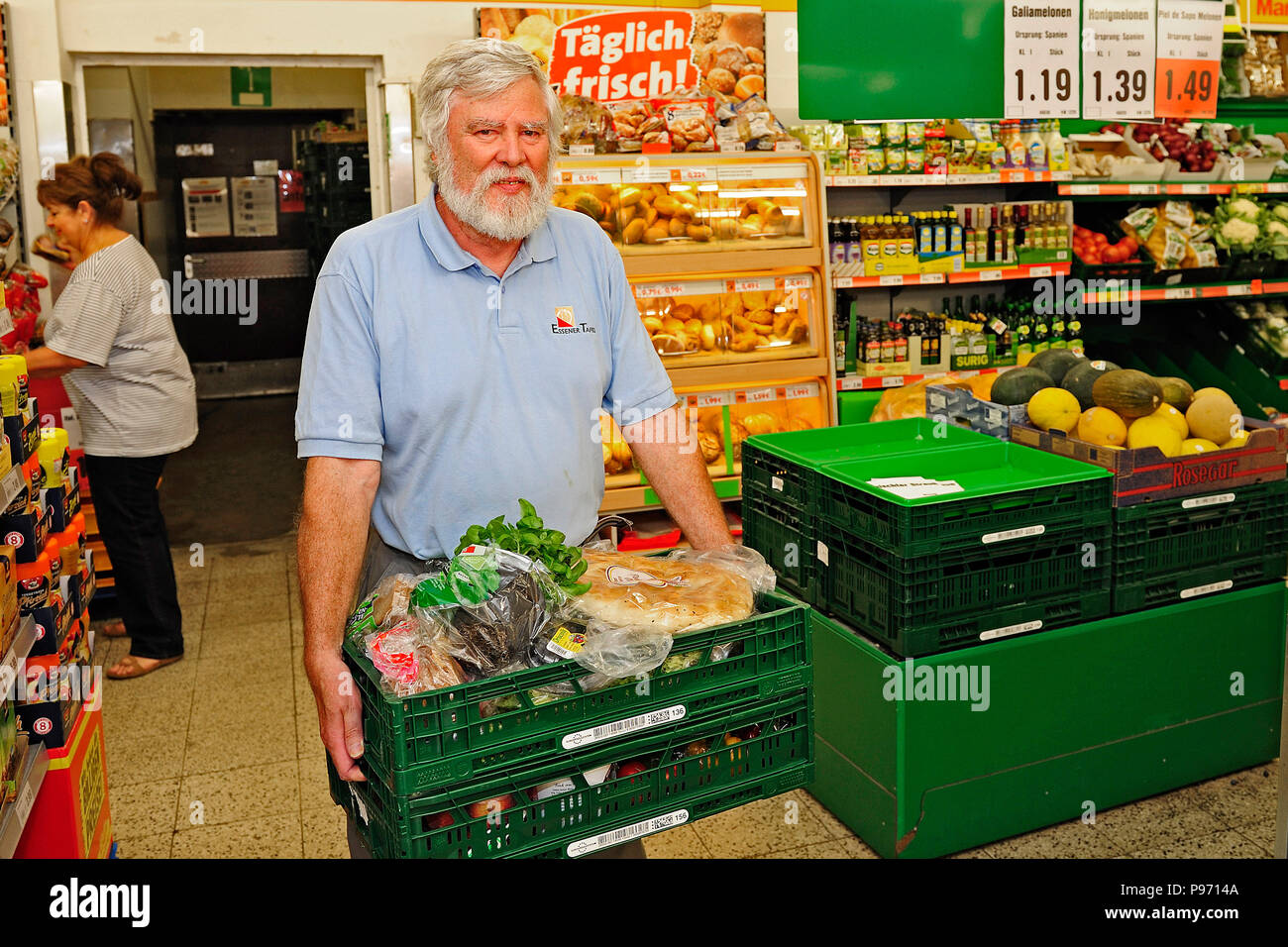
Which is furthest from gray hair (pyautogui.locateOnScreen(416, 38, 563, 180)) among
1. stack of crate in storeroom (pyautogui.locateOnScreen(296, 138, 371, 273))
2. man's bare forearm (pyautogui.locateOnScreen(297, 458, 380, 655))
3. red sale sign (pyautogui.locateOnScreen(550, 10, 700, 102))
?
stack of crate in storeroom (pyautogui.locateOnScreen(296, 138, 371, 273))

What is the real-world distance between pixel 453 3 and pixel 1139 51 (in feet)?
11.0

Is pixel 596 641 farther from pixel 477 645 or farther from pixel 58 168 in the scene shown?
pixel 58 168

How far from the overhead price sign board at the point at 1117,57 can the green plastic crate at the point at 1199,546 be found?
142 centimetres

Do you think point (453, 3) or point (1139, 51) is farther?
point (453, 3)

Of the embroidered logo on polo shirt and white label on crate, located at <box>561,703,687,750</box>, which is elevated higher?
the embroidered logo on polo shirt

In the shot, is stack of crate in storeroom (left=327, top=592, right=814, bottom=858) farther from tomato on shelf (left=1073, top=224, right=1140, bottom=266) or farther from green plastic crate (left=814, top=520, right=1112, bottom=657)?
tomato on shelf (left=1073, top=224, right=1140, bottom=266)

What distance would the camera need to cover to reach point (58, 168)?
4.43 meters

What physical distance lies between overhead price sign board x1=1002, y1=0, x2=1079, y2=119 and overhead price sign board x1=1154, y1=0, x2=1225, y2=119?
1.28ft

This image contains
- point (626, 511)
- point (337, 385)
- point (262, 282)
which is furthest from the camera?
Answer: point (262, 282)

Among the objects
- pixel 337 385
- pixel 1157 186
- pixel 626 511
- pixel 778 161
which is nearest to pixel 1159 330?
pixel 1157 186

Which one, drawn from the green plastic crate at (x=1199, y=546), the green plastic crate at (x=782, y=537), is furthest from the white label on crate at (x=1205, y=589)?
the green plastic crate at (x=782, y=537)

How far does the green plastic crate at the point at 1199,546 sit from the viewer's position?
11.0 feet

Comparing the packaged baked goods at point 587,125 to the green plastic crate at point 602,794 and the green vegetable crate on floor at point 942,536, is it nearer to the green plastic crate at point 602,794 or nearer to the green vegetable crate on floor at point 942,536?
the green vegetable crate on floor at point 942,536

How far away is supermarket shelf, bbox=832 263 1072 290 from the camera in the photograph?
5.37 metres
